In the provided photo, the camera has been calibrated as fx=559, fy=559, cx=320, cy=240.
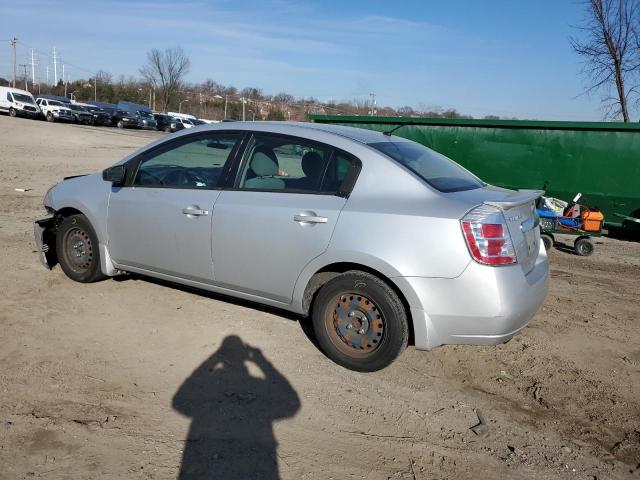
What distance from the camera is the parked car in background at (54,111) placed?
43469mm

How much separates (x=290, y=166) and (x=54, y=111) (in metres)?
45.0

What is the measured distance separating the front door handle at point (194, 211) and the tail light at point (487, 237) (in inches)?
81.1

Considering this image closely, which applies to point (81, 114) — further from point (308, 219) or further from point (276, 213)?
point (308, 219)

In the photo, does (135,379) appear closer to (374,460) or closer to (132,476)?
(132,476)

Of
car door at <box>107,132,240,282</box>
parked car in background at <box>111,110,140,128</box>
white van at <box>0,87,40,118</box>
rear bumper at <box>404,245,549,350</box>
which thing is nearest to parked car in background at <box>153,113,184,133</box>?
parked car in background at <box>111,110,140,128</box>

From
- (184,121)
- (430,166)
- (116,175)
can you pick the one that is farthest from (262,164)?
(184,121)

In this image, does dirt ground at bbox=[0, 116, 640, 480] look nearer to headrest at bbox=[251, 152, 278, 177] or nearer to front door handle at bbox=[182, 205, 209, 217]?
front door handle at bbox=[182, 205, 209, 217]

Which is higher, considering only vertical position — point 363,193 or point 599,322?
point 363,193

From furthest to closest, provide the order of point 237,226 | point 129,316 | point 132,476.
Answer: point 129,316, point 237,226, point 132,476

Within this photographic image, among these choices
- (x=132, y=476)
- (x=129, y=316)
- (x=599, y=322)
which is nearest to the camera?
(x=132, y=476)

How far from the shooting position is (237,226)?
433cm

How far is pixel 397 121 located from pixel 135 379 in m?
10.4

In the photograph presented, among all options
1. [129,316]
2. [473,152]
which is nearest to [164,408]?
[129,316]

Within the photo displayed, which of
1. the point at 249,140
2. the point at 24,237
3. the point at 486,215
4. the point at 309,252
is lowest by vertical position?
the point at 24,237
